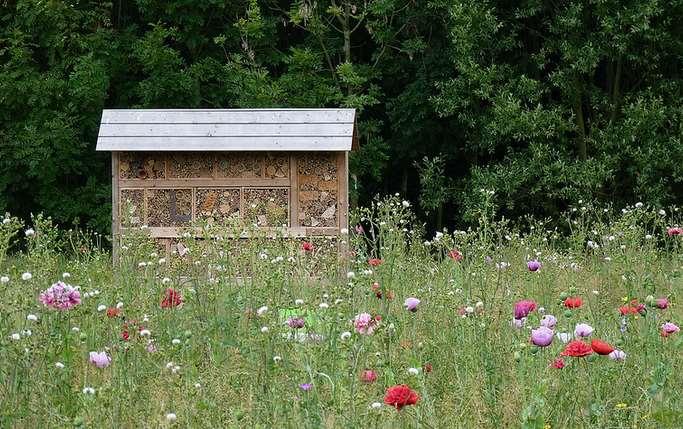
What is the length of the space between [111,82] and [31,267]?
14.9 m

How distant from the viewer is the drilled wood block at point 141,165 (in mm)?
12531

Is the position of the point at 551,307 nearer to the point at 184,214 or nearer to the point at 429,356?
the point at 429,356

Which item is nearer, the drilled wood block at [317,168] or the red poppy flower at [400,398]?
the red poppy flower at [400,398]

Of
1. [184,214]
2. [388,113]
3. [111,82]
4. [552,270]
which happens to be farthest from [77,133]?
[552,270]

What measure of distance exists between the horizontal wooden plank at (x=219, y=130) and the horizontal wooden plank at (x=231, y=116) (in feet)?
0.18

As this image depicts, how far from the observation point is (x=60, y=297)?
393 cm

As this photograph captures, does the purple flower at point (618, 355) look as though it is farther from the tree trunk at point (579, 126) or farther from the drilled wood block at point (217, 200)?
the tree trunk at point (579, 126)

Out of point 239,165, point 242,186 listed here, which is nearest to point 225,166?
point 239,165

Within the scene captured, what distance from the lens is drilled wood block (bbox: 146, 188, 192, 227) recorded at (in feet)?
40.7

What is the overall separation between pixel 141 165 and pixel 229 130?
1.09 m

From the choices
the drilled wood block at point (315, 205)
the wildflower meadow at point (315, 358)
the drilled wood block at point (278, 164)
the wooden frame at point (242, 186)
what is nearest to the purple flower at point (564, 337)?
the wildflower meadow at point (315, 358)

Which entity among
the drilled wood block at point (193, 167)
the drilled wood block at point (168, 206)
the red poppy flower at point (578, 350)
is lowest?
the drilled wood block at point (168, 206)

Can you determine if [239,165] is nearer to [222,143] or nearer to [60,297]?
[222,143]

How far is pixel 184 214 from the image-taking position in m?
12.4
